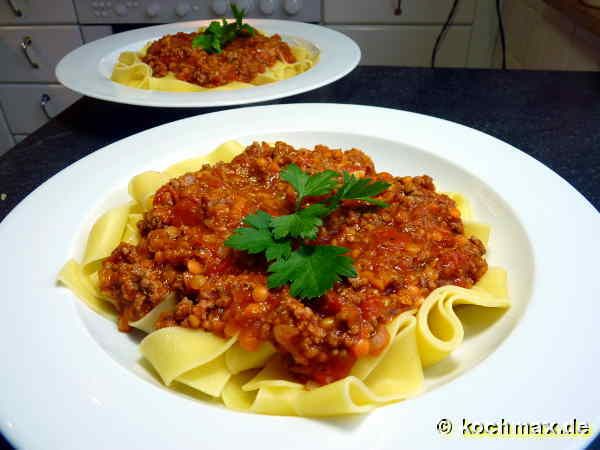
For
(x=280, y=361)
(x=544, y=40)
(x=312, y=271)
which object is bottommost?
(x=544, y=40)

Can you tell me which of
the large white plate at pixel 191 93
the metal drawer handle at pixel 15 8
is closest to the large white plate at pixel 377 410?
the large white plate at pixel 191 93

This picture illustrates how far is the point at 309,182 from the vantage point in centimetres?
290

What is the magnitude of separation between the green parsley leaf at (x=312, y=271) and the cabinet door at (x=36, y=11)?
8418 mm

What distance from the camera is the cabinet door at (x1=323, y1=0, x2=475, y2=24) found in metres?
8.58

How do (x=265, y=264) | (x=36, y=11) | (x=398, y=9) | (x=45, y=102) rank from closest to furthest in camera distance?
(x=265, y=264) < (x=398, y=9) < (x=36, y=11) < (x=45, y=102)

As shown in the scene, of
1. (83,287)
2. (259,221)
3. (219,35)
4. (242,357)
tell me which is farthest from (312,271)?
(219,35)

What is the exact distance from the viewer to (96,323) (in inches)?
105

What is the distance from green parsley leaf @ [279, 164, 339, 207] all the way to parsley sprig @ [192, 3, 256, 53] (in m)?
3.52

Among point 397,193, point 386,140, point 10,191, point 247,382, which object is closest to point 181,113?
point 10,191

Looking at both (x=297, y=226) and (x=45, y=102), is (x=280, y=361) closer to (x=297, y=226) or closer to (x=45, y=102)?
(x=297, y=226)

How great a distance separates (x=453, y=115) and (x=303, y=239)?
3041 mm

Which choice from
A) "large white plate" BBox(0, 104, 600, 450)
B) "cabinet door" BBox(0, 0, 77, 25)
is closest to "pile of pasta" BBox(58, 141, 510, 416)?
"large white plate" BBox(0, 104, 600, 450)

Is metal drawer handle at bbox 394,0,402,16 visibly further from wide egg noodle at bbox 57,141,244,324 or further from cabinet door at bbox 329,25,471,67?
wide egg noodle at bbox 57,141,244,324

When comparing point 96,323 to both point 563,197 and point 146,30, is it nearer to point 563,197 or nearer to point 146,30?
point 563,197
